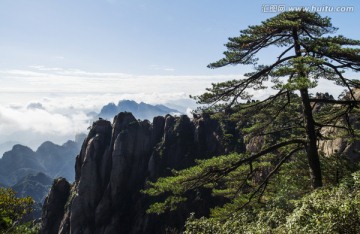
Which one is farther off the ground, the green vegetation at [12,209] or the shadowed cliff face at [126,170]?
the green vegetation at [12,209]

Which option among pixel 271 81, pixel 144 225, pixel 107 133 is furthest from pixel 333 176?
pixel 107 133

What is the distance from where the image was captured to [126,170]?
266ft

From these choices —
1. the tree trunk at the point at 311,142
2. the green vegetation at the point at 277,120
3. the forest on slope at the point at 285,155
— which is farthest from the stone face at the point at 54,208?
the tree trunk at the point at 311,142

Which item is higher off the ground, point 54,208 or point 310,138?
point 310,138

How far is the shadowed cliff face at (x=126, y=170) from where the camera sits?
7488 centimetres

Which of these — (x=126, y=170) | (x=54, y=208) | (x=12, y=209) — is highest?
(x=12, y=209)

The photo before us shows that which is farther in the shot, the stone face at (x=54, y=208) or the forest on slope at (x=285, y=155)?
the stone face at (x=54, y=208)

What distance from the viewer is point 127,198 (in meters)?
79.2

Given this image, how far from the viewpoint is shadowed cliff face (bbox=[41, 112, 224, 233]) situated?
74.9 m

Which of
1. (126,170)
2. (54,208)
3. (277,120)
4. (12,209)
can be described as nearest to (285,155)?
(277,120)

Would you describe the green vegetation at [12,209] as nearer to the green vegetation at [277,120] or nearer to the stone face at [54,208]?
the green vegetation at [277,120]

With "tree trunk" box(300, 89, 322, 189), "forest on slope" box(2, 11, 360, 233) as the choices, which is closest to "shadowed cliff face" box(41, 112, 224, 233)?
"forest on slope" box(2, 11, 360, 233)

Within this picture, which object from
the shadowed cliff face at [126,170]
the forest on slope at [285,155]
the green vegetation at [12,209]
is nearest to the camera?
the forest on slope at [285,155]

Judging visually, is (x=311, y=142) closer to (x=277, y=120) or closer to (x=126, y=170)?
(x=277, y=120)
